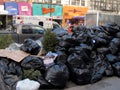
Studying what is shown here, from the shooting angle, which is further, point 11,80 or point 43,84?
point 43,84

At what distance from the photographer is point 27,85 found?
559cm

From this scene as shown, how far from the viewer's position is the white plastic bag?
18.2ft

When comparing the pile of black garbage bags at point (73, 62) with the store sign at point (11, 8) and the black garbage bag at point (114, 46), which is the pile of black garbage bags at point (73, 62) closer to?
the black garbage bag at point (114, 46)

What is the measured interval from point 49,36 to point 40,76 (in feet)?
4.31

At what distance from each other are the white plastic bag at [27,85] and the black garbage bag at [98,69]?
151cm

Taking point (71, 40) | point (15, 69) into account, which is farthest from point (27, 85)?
point (71, 40)

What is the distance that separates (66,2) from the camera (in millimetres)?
39938

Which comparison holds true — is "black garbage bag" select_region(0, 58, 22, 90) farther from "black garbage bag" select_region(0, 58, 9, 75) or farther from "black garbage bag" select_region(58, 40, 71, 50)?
"black garbage bag" select_region(58, 40, 71, 50)

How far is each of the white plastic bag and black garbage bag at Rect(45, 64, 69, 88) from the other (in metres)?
0.51

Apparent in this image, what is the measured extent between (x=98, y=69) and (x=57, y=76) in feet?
3.87

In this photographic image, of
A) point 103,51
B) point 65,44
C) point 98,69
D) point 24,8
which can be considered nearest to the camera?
point 98,69

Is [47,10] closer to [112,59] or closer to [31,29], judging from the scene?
[31,29]

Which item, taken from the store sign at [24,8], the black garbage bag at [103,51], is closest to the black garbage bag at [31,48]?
the black garbage bag at [103,51]

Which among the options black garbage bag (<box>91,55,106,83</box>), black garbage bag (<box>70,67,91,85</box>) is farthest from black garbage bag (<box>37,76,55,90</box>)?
black garbage bag (<box>91,55,106,83</box>)
